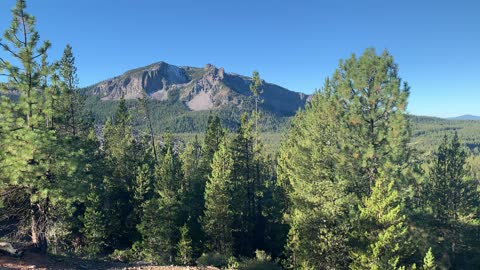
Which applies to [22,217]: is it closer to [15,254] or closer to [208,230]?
[15,254]

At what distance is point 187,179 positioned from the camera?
43000 mm

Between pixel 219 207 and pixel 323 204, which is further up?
pixel 323 204

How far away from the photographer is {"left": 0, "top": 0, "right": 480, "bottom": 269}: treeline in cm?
1430

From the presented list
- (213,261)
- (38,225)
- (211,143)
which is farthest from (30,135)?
(211,143)

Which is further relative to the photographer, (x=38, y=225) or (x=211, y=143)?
(x=211, y=143)

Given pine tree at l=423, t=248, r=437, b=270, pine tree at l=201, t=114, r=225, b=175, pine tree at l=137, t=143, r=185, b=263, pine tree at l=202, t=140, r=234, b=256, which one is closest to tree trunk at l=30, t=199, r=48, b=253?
pine tree at l=137, t=143, r=185, b=263

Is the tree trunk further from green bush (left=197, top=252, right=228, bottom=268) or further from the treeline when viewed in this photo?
green bush (left=197, top=252, right=228, bottom=268)

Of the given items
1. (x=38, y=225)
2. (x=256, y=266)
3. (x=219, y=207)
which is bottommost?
(x=256, y=266)

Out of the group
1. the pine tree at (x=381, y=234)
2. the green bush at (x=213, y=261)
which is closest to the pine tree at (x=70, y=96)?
the green bush at (x=213, y=261)

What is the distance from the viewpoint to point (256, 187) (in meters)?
38.7

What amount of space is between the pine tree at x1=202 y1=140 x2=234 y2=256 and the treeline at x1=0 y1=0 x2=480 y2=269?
13 centimetres

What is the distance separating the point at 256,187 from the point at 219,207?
10.4 meters

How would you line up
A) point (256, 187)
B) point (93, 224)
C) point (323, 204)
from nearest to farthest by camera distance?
1. point (323, 204)
2. point (93, 224)
3. point (256, 187)

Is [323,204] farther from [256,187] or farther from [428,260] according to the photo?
[256,187]
